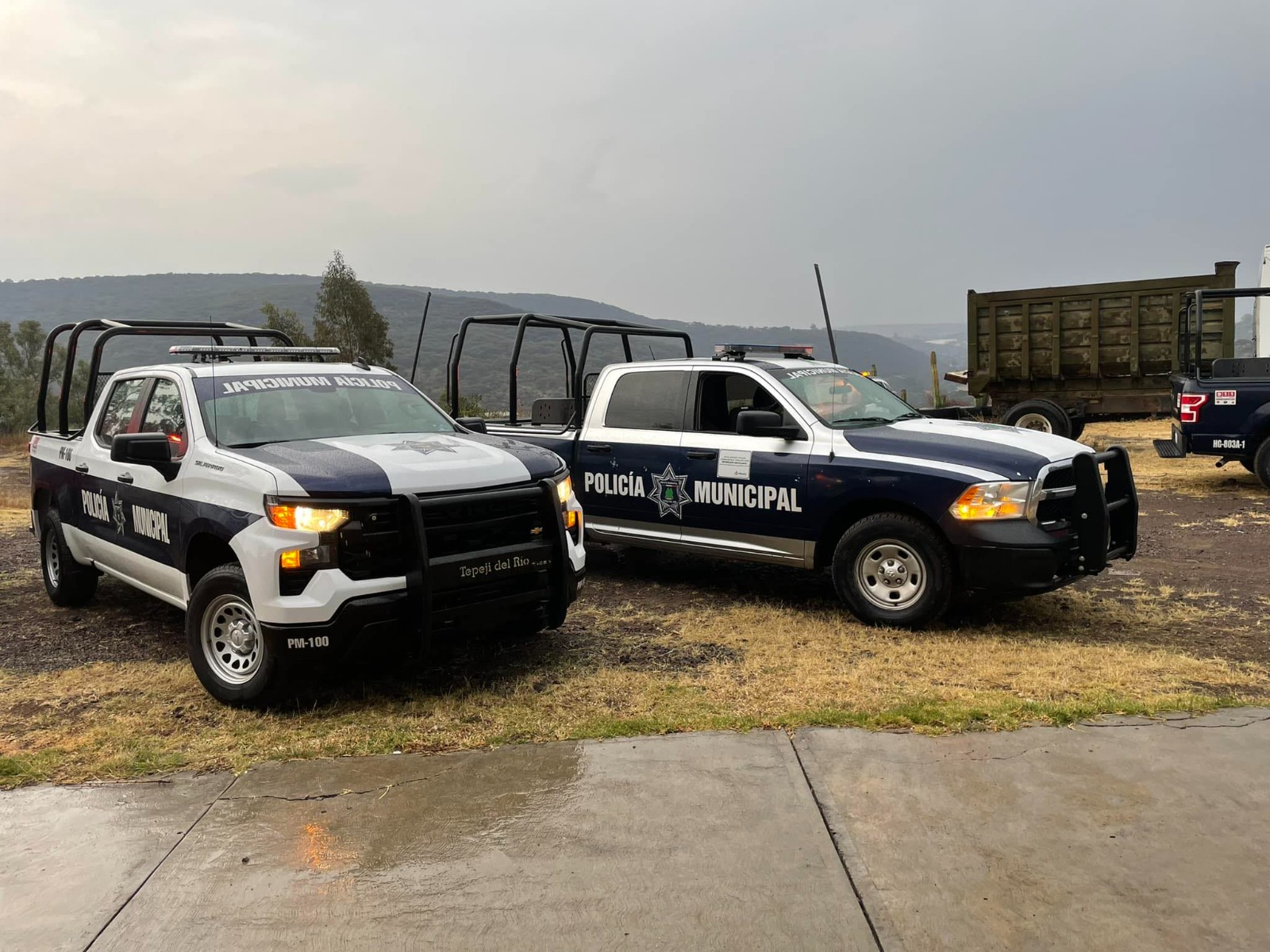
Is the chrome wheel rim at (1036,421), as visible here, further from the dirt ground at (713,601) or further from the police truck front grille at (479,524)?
the police truck front grille at (479,524)

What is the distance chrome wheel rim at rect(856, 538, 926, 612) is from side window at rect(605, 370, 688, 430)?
1.78 m

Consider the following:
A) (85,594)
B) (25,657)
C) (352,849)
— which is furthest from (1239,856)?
(85,594)

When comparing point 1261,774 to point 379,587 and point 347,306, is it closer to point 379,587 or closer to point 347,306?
point 379,587

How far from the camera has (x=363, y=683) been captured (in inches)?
201

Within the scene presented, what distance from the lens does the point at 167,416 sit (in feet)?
18.4

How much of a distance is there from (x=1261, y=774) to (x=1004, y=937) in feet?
5.44

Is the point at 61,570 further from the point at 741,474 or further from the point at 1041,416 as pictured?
the point at 1041,416

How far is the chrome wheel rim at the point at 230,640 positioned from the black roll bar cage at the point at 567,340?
140 inches

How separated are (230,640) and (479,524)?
137 centimetres

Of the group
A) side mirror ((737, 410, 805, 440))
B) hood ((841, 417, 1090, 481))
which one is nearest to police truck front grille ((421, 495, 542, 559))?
side mirror ((737, 410, 805, 440))

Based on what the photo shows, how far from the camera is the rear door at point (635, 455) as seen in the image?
7109 mm

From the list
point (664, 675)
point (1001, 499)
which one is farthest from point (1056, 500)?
point (664, 675)

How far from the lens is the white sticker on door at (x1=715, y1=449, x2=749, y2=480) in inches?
263

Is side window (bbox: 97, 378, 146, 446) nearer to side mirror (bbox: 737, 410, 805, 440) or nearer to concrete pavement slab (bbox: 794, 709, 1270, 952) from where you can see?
side mirror (bbox: 737, 410, 805, 440)
